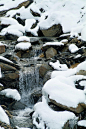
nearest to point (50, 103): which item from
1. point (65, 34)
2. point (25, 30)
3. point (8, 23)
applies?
point (65, 34)

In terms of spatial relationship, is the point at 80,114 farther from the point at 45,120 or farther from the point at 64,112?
the point at 45,120

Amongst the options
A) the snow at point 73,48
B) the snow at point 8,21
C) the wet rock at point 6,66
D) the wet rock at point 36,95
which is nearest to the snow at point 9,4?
the snow at point 8,21

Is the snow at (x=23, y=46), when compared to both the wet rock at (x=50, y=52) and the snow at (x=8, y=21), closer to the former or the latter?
the wet rock at (x=50, y=52)

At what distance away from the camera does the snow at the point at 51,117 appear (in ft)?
13.9

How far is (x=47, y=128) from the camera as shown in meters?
4.34

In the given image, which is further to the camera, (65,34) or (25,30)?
(25,30)

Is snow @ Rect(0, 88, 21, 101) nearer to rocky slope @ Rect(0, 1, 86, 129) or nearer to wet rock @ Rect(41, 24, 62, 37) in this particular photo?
rocky slope @ Rect(0, 1, 86, 129)

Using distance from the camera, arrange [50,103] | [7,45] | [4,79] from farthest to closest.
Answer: [7,45] < [4,79] < [50,103]

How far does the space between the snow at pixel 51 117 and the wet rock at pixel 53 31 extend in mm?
9109

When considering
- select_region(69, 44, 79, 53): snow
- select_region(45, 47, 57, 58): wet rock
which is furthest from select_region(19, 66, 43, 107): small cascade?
select_region(69, 44, 79, 53): snow

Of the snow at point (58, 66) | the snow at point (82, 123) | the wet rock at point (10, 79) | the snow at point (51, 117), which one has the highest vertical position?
the snow at point (51, 117)

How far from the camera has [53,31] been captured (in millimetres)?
12898

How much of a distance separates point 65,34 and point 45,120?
8730 mm

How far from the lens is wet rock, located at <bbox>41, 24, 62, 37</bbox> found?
12906mm
